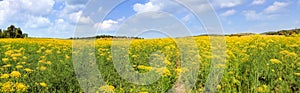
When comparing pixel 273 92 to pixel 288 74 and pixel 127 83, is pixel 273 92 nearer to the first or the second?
pixel 288 74

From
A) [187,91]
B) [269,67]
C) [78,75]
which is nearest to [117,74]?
[78,75]

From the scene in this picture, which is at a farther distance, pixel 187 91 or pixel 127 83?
pixel 127 83

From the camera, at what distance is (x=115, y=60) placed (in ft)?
30.6

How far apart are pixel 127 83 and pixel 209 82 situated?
158 cm

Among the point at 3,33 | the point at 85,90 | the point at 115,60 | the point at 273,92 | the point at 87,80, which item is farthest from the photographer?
the point at 3,33

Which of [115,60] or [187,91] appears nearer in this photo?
[187,91]

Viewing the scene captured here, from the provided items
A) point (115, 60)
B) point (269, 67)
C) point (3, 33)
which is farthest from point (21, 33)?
point (269, 67)

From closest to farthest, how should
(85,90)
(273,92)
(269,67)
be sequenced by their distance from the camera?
1. (273,92)
2. (85,90)
3. (269,67)

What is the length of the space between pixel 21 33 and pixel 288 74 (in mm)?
48197

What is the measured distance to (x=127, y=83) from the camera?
655 centimetres

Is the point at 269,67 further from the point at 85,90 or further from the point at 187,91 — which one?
the point at 85,90

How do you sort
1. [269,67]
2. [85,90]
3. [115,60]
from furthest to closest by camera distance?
1. [115,60]
2. [269,67]
3. [85,90]

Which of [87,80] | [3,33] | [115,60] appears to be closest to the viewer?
[87,80]

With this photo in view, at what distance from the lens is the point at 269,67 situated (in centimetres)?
741
